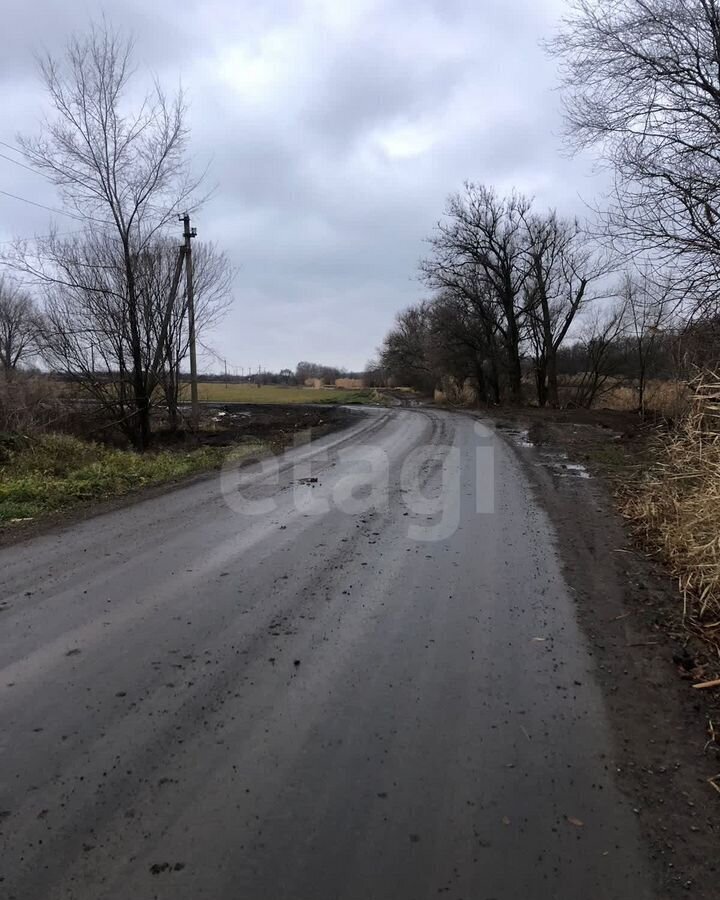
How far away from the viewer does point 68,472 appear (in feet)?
33.1

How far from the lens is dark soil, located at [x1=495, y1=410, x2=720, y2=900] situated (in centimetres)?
228

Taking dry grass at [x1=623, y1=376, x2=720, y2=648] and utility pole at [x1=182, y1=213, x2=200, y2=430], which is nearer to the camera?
dry grass at [x1=623, y1=376, x2=720, y2=648]

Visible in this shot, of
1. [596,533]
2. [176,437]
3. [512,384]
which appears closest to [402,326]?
[512,384]

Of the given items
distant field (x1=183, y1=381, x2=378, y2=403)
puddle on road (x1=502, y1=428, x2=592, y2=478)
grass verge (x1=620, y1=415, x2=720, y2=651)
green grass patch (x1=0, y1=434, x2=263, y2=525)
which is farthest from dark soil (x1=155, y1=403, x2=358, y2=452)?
distant field (x1=183, y1=381, x2=378, y2=403)

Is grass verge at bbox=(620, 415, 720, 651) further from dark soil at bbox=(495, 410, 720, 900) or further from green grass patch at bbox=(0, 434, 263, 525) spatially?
green grass patch at bbox=(0, 434, 263, 525)

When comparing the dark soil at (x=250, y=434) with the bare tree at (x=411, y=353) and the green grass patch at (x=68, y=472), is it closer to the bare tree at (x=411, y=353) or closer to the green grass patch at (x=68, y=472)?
the green grass patch at (x=68, y=472)

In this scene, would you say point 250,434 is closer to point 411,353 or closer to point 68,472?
point 68,472

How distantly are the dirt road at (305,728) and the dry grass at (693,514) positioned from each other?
986mm

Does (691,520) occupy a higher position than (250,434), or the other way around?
(250,434)

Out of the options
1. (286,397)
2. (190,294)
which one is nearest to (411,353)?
(286,397)

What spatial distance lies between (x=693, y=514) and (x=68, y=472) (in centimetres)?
918

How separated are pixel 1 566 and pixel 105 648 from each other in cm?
250

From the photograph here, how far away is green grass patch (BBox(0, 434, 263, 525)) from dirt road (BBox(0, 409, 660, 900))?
8.49 feet

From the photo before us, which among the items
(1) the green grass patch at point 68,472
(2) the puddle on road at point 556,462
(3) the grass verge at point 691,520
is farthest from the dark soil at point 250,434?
(3) the grass verge at point 691,520
